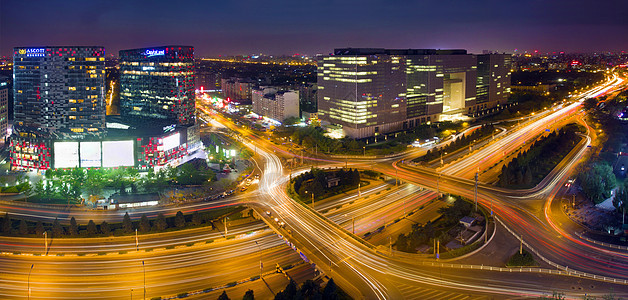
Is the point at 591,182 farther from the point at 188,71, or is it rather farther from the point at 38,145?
the point at 38,145

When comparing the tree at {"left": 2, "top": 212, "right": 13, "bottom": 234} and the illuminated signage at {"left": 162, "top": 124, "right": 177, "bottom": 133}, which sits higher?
the illuminated signage at {"left": 162, "top": 124, "right": 177, "bottom": 133}

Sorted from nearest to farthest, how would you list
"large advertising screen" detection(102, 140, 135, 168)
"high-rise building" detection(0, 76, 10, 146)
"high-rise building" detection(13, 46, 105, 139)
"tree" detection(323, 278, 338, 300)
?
"tree" detection(323, 278, 338, 300)
"large advertising screen" detection(102, 140, 135, 168)
"high-rise building" detection(13, 46, 105, 139)
"high-rise building" detection(0, 76, 10, 146)

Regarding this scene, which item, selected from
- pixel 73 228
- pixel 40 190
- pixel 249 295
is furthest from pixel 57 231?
pixel 249 295

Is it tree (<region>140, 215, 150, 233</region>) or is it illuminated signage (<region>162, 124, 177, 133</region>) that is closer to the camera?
tree (<region>140, 215, 150, 233</region>)

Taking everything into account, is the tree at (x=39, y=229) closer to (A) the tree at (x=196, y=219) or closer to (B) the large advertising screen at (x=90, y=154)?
(A) the tree at (x=196, y=219)

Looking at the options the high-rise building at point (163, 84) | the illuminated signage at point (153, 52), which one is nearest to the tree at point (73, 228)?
the high-rise building at point (163, 84)

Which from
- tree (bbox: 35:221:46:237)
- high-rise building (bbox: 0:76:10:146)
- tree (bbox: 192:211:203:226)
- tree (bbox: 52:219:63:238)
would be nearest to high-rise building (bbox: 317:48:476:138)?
tree (bbox: 192:211:203:226)

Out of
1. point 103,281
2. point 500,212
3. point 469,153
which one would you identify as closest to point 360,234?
point 500,212

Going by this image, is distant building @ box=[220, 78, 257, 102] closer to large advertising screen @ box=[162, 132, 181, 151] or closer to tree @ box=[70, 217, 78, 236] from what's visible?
large advertising screen @ box=[162, 132, 181, 151]
